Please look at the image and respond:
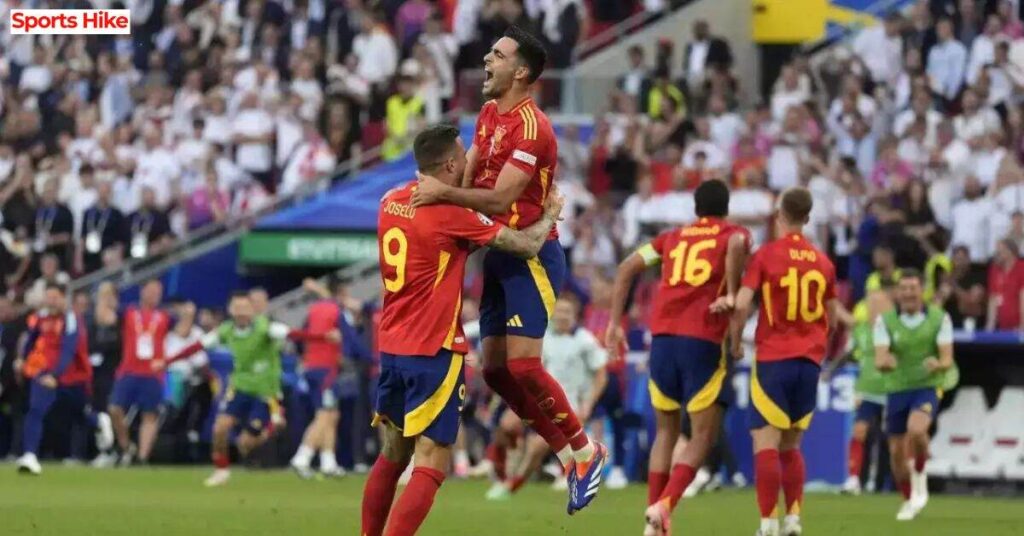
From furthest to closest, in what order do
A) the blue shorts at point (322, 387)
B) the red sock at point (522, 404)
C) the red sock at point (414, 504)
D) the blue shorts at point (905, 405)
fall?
the blue shorts at point (322, 387) < the blue shorts at point (905, 405) < the red sock at point (522, 404) < the red sock at point (414, 504)

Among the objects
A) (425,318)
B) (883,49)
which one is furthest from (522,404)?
(883,49)

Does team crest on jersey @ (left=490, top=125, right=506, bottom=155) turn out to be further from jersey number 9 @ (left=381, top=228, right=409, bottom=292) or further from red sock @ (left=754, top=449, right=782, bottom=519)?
red sock @ (left=754, top=449, right=782, bottom=519)

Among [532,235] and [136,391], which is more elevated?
[532,235]

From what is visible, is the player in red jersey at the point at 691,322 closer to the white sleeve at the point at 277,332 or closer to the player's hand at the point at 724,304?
the player's hand at the point at 724,304

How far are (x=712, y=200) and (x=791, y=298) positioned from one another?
Answer: 0.87 metres

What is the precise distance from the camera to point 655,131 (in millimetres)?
29047

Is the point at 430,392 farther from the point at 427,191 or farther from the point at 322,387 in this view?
the point at 322,387

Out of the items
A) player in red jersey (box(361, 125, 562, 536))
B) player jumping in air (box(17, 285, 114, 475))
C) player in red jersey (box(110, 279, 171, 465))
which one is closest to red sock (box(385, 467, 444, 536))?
player in red jersey (box(361, 125, 562, 536))

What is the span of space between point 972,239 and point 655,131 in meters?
5.25

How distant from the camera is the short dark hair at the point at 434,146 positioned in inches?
496

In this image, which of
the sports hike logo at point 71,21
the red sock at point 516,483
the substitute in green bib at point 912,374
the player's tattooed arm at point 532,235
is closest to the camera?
the player's tattooed arm at point 532,235

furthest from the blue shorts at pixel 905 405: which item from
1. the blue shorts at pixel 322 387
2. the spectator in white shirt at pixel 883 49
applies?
the spectator in white shirt at pixel 883 49

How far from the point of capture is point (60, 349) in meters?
26.6

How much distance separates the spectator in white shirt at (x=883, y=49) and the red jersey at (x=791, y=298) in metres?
13.4
